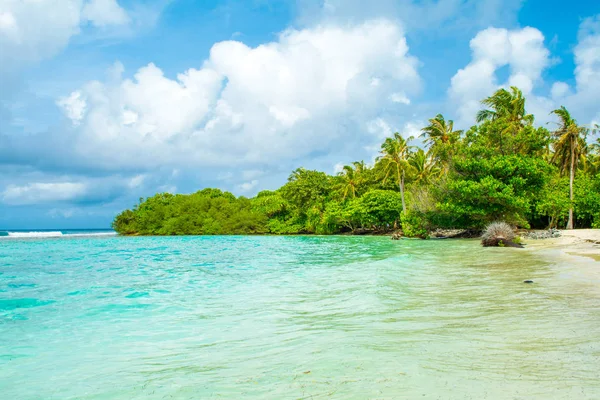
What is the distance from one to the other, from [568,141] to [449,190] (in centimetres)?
1138

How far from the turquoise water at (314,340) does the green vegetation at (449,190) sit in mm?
20038

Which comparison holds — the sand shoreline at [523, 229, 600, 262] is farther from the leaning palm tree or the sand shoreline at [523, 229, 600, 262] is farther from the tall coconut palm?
the leaning palm tree

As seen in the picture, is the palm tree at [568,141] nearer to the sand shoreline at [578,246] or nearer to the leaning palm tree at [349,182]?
the sand shoreline at [578,246]

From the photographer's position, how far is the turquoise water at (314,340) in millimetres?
3441

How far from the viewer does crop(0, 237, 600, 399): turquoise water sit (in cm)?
344

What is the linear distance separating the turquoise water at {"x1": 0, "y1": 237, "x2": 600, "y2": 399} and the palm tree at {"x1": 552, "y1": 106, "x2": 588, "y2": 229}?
88.8 feet

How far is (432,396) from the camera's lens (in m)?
3.08

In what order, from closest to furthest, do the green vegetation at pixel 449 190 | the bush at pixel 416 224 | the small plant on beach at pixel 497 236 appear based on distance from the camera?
the small plant on beach at pixel 497 236 < the green vegetation at pixel 449 190 < the bush at pixel 416 224

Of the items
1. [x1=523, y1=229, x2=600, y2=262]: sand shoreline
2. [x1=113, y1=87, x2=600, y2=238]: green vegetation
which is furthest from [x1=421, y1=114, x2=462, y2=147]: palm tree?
[x1=523, y1=229, x2=600, y2=262]: sand shoreline

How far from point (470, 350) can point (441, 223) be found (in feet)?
100

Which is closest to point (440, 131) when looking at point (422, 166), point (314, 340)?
point (422, 166)

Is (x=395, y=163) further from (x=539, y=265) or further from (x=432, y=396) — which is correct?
(x=432, y=396)

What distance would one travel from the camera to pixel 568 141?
32.6 meters

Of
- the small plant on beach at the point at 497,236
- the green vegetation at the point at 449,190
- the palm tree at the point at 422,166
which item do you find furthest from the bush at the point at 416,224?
the small plant on beach at the point at 497,236
